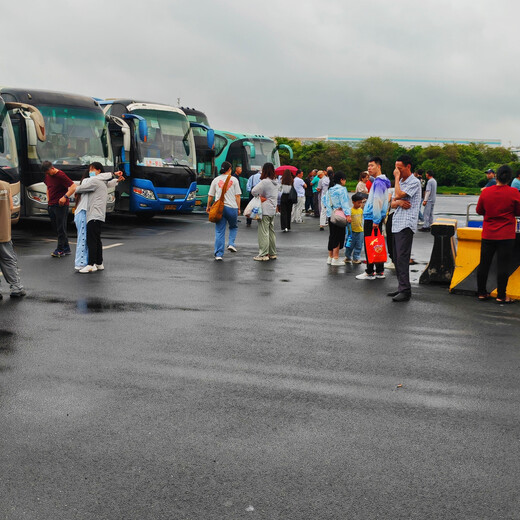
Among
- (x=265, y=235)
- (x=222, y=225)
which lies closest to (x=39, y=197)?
(x=222, y=225)

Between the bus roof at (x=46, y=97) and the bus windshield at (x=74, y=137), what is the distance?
147mm

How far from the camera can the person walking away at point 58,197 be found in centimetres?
1339

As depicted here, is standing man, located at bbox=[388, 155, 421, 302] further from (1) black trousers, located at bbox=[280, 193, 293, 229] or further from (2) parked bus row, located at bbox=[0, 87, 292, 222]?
(1) black trousers, located at bbox=[280, 193, 293, 229]

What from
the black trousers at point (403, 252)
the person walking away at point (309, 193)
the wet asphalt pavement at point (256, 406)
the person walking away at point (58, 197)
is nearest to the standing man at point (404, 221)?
the black trousers at point (403, 252)

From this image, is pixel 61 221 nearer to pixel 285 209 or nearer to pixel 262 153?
pixel 285 209

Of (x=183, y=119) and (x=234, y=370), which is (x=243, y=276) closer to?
(x=234, y=370)

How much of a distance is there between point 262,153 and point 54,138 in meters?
13.6

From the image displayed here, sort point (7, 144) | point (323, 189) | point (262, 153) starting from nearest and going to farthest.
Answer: point (7, 144) < point (323, 189) < point (262, 153)

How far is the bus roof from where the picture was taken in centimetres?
1912

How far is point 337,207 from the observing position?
1312cm

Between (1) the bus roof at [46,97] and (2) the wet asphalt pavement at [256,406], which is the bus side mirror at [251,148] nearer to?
(1) the bus roof at [46,97]

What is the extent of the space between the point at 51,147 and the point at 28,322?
11.9 meters

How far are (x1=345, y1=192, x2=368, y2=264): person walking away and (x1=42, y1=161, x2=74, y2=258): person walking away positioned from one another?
5.36 m

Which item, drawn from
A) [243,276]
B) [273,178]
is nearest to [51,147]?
[273,178]
